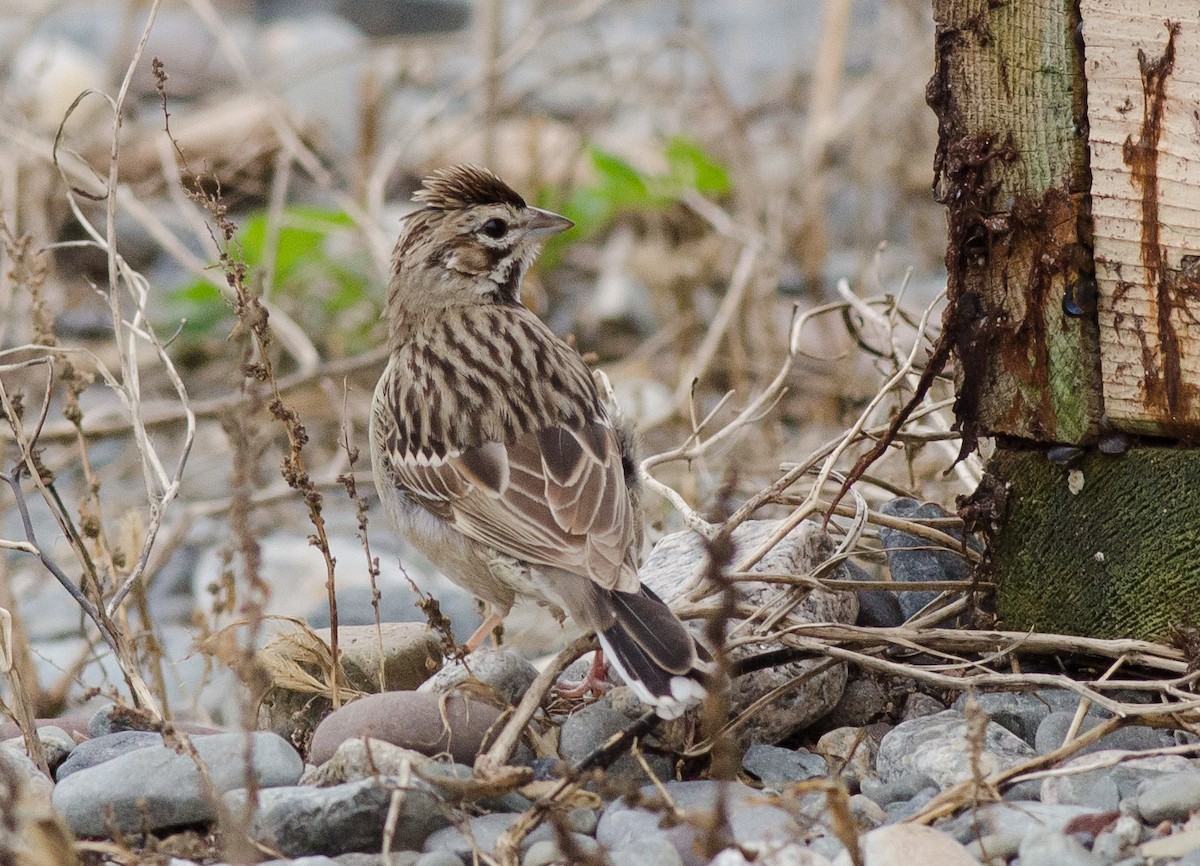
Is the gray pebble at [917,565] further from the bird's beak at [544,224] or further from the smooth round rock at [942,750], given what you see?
the bird's beak at [544,224]

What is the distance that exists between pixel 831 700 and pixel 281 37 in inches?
499

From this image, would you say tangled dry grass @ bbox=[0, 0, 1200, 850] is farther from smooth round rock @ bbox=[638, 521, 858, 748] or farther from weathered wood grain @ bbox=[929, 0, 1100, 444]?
weathered wood grain @ bbox=[929, 0, 1100, 444]

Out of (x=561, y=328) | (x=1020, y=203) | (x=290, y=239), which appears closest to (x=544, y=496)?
(x=1020, y=203)

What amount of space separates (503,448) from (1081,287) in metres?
1.66

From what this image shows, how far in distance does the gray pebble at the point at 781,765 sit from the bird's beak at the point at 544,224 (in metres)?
2.11

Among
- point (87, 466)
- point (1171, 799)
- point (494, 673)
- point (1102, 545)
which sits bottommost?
point (1171, 799)

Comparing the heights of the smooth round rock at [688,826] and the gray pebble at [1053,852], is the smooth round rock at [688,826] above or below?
below

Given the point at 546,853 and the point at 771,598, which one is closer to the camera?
the point at 546,853

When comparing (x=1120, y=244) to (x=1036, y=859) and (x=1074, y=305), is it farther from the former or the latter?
(x=1036, y=859)

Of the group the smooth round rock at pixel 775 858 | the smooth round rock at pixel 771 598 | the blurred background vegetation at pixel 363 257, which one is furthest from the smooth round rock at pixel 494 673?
the smooth round rock at pixel 775 858

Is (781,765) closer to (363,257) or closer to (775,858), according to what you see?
(775,858)

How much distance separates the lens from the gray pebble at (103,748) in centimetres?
416

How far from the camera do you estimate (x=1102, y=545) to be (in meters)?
4.27

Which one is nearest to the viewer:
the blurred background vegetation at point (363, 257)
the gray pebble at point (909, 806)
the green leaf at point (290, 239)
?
the gray pebble at point (909, 806)
